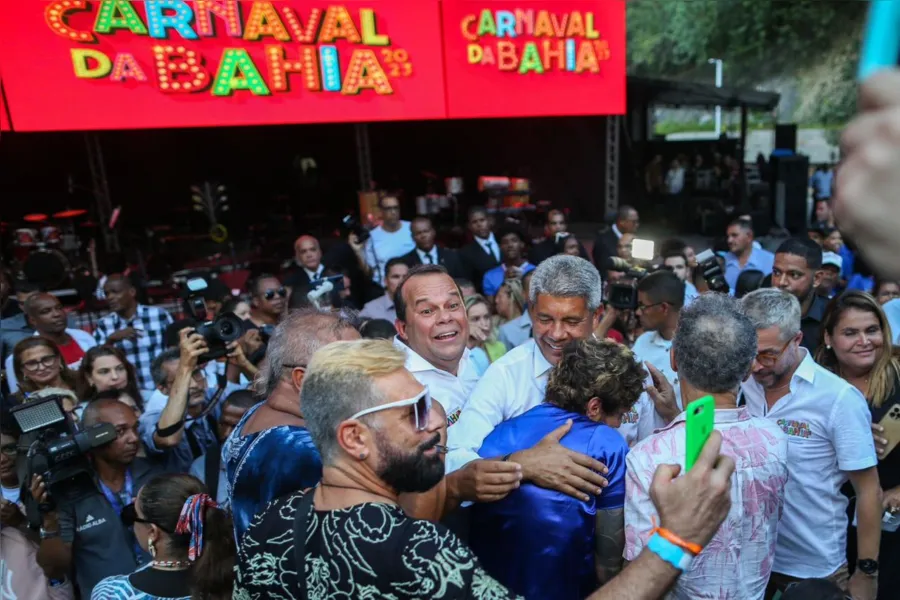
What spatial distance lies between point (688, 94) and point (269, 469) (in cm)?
1542

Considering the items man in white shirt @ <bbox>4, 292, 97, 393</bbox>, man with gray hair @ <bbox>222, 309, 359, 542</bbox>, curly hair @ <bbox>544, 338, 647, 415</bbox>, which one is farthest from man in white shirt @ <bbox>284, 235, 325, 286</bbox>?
curly hair @ <bbox>544, 338, 647, 415</bbox>

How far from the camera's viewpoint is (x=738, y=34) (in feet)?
76.0

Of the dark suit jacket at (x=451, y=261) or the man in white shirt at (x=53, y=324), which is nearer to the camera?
the man in white shirt at (x=53, y=324)

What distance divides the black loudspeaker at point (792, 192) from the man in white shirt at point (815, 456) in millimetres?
12748

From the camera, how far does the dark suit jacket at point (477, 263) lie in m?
7.23

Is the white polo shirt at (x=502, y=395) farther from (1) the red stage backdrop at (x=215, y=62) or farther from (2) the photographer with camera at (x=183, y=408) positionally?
(1) the red stage backdrop at (x=215, y=62)

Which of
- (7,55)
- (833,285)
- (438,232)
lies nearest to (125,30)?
(7,55)

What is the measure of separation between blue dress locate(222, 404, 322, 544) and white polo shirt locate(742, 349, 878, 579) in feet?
5.63

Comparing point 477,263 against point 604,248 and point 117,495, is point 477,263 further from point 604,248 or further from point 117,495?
point 117,495

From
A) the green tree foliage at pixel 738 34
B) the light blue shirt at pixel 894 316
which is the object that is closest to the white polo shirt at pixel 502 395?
the light blue shirt at pixel 894 316

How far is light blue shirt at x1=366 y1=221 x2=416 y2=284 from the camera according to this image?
7469 millimetres

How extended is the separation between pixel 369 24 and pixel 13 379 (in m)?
5.75

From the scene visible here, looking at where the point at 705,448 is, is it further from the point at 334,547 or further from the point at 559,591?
the point at 334,547

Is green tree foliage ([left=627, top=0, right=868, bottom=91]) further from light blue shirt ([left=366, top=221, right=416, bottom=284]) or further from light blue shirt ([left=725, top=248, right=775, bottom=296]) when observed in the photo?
light blue shirt ([left=366, top=221, right=416, bottom=284])
